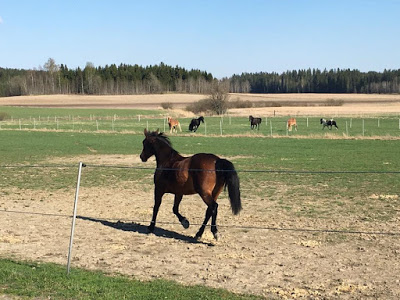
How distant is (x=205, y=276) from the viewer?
22.7ft

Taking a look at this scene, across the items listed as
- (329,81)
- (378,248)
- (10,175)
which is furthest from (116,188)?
(329,81)

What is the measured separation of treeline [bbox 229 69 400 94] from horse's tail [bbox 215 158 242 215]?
169m

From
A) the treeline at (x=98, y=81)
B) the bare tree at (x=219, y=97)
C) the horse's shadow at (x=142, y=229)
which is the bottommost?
the horse's shadow at (x=142, y=229)

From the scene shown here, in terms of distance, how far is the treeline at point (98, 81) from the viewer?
146375 mm

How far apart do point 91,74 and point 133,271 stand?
5871 inches

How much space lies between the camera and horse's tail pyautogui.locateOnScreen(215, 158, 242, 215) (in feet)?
28.9

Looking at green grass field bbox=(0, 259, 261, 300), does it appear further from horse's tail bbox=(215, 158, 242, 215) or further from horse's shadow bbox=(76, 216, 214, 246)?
horse's tail bbox=(215, 158, 242, 215)

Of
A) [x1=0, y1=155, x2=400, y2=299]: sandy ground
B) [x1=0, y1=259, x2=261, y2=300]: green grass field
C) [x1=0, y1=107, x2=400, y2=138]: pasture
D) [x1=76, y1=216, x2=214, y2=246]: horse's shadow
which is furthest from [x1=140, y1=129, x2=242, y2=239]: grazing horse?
[x1=0, y1=107, x2=400, y2=138]: pasture

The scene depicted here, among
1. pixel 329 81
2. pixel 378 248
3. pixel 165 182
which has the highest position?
pixel 329 81

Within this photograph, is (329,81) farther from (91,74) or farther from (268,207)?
(268,207)

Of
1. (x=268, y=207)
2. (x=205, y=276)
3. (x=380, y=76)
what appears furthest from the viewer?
(x=380, y=76)

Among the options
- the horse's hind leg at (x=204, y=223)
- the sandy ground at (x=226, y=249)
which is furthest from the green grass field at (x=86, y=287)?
the horse's hind leg at (x=204, y=223)

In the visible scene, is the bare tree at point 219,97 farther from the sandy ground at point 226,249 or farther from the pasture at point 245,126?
the sandy ground at point 226,249

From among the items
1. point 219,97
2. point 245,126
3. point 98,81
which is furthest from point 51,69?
point 245,126
